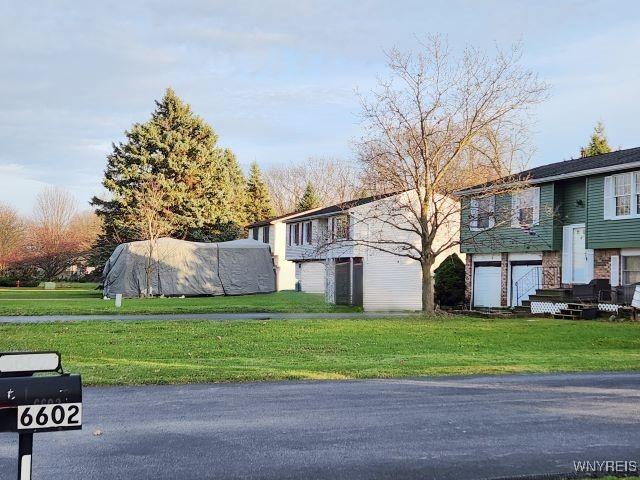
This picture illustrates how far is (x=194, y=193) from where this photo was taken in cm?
5847

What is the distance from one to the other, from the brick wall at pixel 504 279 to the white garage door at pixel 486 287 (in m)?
0.27

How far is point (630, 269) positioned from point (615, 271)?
54cm

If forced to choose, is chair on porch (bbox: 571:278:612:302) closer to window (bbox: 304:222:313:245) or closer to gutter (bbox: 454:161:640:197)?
gutter (bbox: 454:161:640:197)

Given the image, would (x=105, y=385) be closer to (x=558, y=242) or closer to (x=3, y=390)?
(x=3, y=390)

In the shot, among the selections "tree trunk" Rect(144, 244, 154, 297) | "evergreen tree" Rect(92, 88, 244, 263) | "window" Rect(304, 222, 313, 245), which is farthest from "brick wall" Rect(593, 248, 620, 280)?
"evergreen tree" Rect(92, 88, 244, 263)

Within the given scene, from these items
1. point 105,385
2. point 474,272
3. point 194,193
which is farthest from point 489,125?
point 194,193

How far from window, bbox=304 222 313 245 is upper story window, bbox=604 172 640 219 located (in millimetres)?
25708

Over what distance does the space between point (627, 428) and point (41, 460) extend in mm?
6052

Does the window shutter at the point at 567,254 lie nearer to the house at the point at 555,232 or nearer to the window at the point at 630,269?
the house at the point at 555,232

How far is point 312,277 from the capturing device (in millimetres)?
51469

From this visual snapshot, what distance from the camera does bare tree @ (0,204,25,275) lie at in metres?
66.4

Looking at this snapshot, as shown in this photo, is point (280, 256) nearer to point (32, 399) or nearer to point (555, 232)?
point (555, 232)

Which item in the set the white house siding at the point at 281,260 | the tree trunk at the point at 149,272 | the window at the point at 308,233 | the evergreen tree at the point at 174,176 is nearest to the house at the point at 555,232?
the window at the point at 308,233

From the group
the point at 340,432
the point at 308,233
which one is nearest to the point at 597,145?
the point at 308,233
